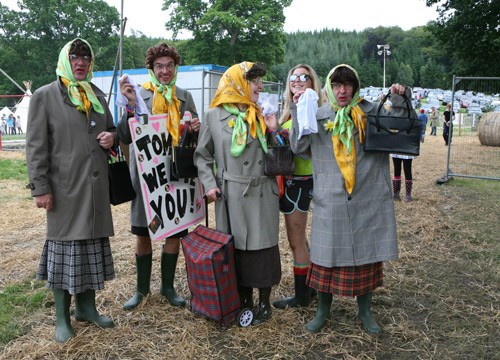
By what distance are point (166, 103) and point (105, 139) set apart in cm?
61

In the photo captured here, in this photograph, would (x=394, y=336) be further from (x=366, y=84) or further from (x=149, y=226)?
(x=366, y=84)

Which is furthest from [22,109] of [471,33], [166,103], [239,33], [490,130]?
[166,103]

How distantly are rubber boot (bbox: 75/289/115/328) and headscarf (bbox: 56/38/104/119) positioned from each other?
135cm

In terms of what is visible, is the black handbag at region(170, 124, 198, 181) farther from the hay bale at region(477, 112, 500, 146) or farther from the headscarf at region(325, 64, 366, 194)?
the hay bale at region(477, 112, 500, 146)

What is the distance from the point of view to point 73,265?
123 inches

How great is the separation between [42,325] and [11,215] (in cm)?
419

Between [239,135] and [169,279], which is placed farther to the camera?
[169,279]

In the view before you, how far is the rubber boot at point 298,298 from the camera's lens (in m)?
3.73

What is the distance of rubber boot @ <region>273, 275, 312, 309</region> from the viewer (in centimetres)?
373

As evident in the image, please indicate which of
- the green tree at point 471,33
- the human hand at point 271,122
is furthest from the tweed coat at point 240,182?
the green tree at point 471,33

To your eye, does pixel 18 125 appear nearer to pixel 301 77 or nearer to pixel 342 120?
pixel 301 77

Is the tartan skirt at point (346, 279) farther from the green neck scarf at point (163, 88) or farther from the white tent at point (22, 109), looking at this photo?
the white tent at point (22, 109)

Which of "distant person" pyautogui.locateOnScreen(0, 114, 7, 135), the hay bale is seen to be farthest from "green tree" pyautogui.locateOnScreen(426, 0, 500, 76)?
"distant person" pyautogui.locateOnScreen(0, 114, 7, 135)

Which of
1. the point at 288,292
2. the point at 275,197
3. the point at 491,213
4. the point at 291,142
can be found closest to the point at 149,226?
the point at 275,197
